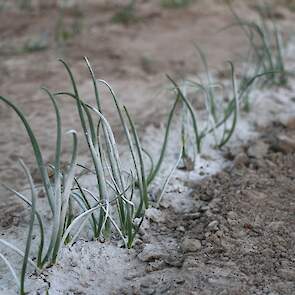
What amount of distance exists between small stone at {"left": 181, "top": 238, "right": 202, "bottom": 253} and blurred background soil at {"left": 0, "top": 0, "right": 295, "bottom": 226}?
0.50m

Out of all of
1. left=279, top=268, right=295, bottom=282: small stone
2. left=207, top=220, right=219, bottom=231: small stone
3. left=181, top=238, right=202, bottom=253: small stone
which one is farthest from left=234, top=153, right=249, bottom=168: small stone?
left=279, top=268, right=295, bottom=282: small stone

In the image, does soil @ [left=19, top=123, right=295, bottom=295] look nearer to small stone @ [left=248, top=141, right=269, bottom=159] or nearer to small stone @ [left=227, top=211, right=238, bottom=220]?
small stone @ [left=227, top=211, right=238, bottom=220]

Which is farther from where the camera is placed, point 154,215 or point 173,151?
point 173,151

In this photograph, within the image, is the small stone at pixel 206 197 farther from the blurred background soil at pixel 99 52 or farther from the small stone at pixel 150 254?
the blurred background soil at pixel 99 52

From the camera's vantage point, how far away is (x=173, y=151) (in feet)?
7.04

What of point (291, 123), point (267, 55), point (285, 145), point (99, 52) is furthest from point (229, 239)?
point (99, 52)

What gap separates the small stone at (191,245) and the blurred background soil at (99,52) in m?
0.50

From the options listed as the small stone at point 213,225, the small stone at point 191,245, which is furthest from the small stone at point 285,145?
the small stone at point 191,245

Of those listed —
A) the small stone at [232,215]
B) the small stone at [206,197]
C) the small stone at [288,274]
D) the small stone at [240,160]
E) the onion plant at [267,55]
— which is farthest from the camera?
the onion plant at [267,55]

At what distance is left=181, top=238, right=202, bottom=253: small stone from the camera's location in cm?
158

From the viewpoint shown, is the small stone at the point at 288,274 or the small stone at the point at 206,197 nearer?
the small stone at the point at 288,274

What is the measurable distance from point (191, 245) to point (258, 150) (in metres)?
0.63

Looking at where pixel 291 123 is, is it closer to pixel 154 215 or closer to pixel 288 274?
pixel 154 215

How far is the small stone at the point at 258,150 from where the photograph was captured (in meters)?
2.10
